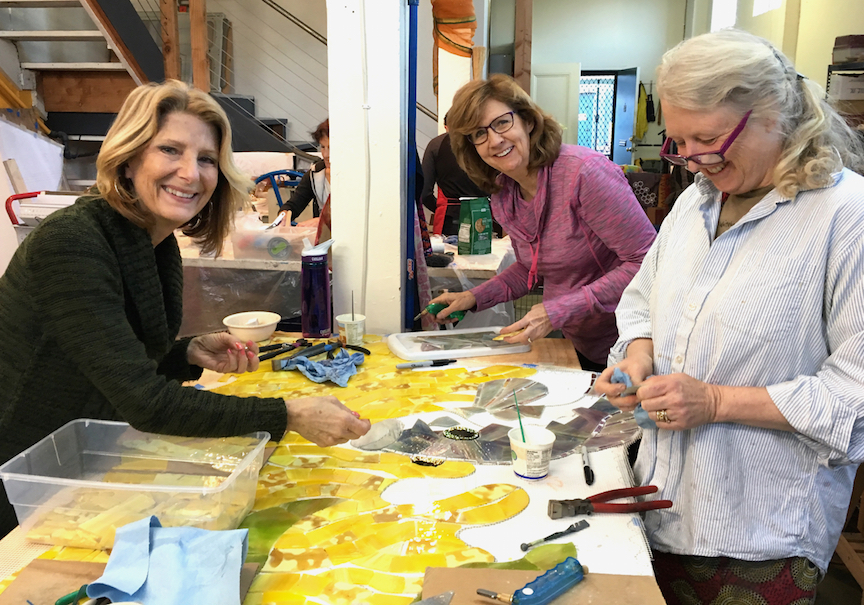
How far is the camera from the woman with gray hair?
1063 millimetres

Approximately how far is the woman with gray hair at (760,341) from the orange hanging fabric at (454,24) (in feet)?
11.2

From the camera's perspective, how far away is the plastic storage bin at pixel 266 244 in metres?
2.86

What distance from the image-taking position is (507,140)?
2076 millimetres

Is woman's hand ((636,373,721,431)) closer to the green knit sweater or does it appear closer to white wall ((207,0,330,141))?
the green knit sweater

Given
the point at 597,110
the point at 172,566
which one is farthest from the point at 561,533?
the point at 597,110

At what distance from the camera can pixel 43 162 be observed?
5465 millimetres

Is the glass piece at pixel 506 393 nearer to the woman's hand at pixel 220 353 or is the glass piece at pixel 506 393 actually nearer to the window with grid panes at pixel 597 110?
the woman's hand at pixel 220 353

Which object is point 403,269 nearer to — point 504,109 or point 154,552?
point 504,109

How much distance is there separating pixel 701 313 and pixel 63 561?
1.18 metres

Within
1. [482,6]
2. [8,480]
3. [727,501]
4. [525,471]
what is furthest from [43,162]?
[727,501]

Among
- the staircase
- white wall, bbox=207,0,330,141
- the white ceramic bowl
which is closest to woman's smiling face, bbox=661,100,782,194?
the white ceramic bowl

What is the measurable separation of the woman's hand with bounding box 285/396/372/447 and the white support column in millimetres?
1149

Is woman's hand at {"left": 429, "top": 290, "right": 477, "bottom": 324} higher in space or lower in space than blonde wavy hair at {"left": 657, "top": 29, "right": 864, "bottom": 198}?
lower

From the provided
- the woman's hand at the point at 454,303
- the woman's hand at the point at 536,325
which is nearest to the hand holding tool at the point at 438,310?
the woman's hand at the point at 454,303
